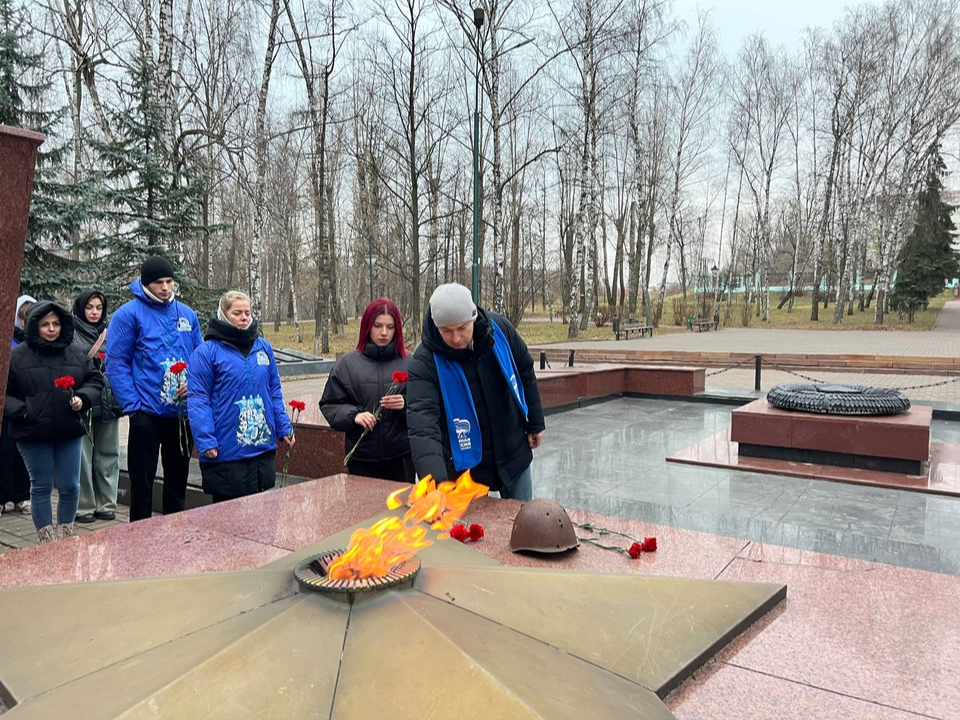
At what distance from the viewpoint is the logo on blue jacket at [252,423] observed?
371 cm

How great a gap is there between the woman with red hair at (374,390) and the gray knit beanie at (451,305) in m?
1.05

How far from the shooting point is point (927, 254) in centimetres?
2964

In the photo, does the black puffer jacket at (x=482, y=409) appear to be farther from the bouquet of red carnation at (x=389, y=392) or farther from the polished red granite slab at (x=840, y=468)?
the polished red granite slab at (x=840, y=468)

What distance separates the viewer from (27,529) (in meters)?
4.84

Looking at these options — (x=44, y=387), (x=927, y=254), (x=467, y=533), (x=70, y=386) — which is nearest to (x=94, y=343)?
(x=44, y=387)

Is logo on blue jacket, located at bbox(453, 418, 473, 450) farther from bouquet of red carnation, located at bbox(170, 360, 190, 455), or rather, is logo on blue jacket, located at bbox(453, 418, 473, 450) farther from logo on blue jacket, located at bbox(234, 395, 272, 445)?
bouquet of red carnation, located at bbox(170, 360, 190, 455)

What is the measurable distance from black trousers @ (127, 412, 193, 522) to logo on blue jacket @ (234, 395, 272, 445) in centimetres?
62

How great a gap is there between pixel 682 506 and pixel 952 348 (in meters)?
18.8

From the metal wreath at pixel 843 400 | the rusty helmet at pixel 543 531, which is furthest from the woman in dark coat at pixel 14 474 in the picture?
the metal wreath at pixel 843 400

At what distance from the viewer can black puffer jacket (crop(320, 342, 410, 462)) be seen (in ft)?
12.5

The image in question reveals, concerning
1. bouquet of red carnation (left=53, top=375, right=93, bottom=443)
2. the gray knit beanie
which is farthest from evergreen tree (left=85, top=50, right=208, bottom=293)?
the gray knit beanie

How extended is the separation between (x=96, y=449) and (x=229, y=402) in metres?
1.89

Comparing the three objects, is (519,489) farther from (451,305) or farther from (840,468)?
(840,468)

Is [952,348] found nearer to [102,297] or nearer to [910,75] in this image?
[910,75]
